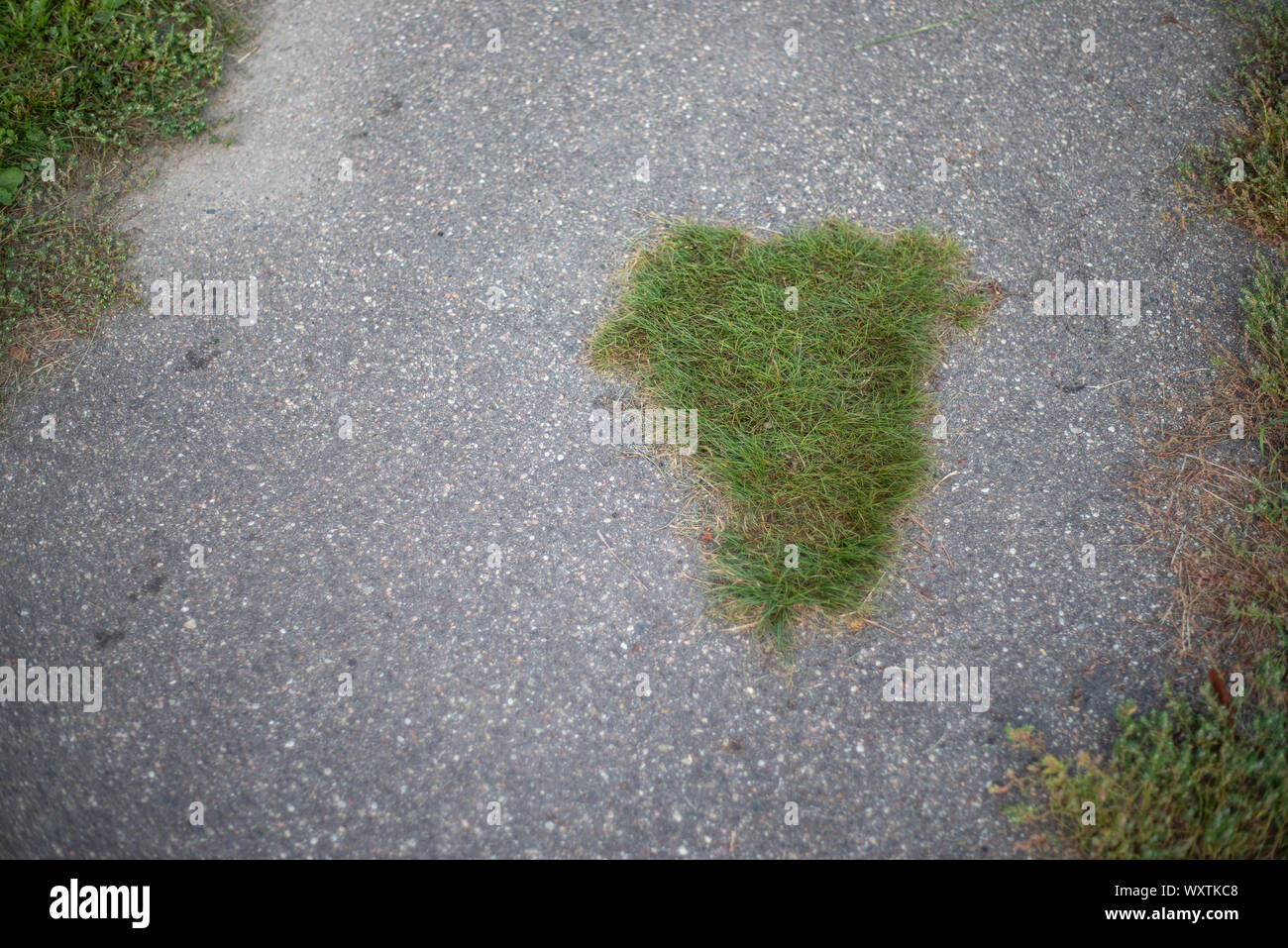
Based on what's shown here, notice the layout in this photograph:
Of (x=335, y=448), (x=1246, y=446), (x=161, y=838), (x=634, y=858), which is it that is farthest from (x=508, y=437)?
(x=1246, y=446)

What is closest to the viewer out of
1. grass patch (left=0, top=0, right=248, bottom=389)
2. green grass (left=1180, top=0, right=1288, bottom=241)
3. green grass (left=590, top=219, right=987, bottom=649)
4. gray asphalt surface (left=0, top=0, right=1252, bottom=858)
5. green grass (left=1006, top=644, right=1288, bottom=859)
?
green grass (left=1006, top=644, right=1288, bottom=859)

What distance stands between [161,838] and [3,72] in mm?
4041

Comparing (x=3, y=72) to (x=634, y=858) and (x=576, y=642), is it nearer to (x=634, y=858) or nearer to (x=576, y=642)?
(x=576, y=642)

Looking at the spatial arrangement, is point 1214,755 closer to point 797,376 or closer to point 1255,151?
point 797,376

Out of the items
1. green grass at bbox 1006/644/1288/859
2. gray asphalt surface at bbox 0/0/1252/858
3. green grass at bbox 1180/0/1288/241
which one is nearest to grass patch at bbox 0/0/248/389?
gray asphalt surface at bbox 0/0/1252/858

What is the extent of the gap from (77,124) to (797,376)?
13.1ft

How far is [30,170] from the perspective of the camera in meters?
4.14

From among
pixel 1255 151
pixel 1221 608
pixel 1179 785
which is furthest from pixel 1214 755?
pixel 1255 151

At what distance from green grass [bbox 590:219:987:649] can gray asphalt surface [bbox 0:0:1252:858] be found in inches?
6.5

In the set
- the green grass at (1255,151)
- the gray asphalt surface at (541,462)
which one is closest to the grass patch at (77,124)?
the gray asphalt surface at (541,462)

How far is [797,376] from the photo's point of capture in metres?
3.62

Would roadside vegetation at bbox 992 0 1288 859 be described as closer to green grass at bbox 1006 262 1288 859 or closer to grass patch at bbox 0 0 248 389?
green grass at bbox 1006 262 1288 859

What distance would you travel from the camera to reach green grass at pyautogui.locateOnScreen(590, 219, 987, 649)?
3318 millimetres

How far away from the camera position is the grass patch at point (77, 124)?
12.8ft
